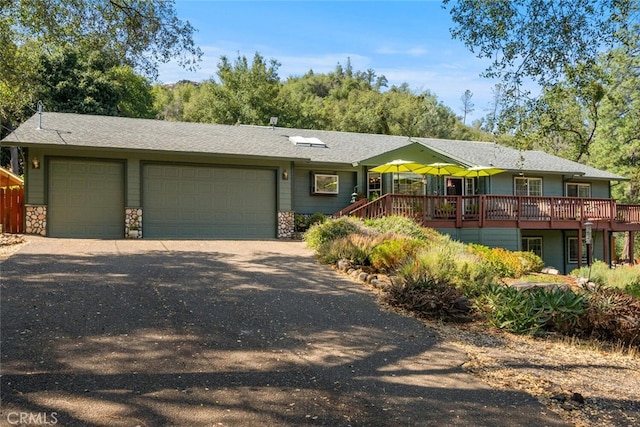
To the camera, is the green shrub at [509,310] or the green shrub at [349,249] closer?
the green shrub at [509,310]

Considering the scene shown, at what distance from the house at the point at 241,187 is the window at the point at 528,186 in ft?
0.32

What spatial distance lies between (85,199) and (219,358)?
11807mm

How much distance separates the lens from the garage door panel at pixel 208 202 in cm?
A: 1534

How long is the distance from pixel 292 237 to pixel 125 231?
5456 millimetres

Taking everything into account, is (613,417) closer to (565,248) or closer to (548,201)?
(548,201)

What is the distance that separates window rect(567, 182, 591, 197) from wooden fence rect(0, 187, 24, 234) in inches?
881

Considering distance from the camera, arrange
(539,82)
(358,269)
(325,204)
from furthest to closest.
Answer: (325,204), (358,269), (539,82)

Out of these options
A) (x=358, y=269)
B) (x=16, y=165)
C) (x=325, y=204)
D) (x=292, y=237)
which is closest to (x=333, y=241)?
(x=358, y=269)

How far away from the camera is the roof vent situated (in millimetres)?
19359

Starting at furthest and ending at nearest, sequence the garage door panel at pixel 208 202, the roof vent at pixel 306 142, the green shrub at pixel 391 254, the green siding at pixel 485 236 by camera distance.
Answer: the roof vent at pixel 306 142, the green siding at pixel 485 236, the garage door panel at pixel 208 202, the green shrub at pixel 391 254

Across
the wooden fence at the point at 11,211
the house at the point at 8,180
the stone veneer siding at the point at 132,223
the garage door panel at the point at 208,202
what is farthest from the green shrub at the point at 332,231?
the house at the point at 8,180

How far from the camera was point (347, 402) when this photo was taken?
155 inches

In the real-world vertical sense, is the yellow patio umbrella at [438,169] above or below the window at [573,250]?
above

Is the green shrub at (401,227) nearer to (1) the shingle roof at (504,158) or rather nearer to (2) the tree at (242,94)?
(1) the shingle roof at (504,158)
